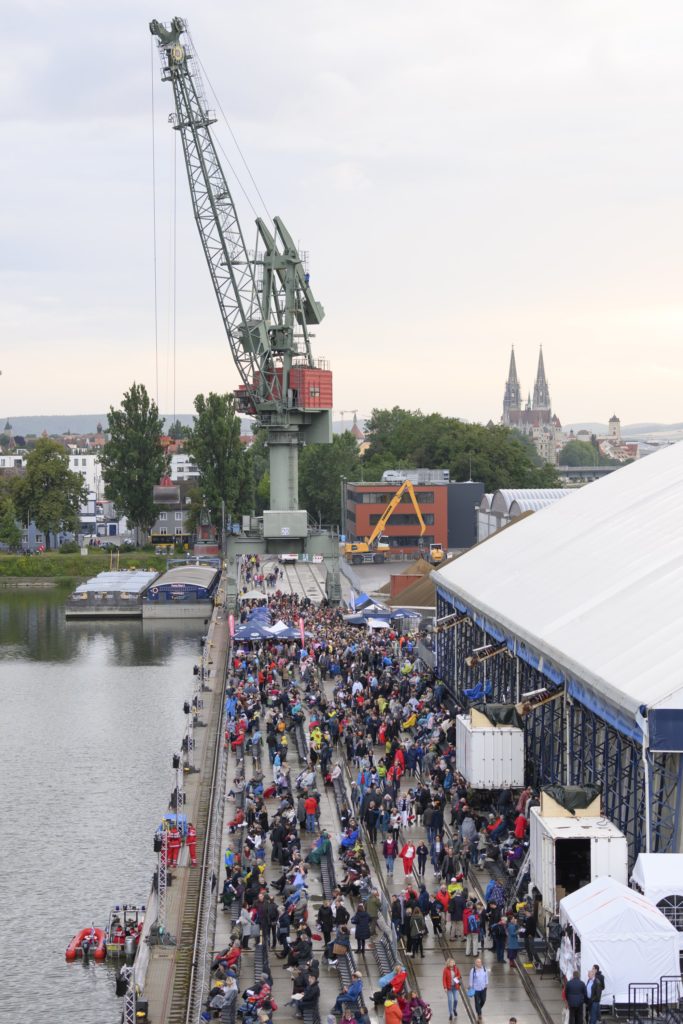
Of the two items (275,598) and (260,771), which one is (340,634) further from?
(260,771)

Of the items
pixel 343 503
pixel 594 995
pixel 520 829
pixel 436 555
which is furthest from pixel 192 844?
pixel 343 503

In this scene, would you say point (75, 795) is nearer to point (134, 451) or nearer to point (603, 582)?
point (603, 582)

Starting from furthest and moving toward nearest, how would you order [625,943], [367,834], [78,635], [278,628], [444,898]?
[78,635] < [278,628] < [367,834] < [444,898] < [625,943]

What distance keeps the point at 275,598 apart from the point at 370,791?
36.3 meters

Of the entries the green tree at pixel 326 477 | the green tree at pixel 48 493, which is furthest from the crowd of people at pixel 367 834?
the green tree at pixel 326 477

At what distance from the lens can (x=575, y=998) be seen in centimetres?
1498

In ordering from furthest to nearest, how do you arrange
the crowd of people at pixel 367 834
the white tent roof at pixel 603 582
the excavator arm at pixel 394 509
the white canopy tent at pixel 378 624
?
1. the excavator arm at pixel 394 509
2. the white canopy tent at pixel 378 624
3. the white tent roof at pixel 603 582
4. the crowd of people at pixel 367 834

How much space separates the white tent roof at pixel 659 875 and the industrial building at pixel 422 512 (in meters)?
77.3

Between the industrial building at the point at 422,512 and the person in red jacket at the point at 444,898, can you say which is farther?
the industrial building at the point at 422,512

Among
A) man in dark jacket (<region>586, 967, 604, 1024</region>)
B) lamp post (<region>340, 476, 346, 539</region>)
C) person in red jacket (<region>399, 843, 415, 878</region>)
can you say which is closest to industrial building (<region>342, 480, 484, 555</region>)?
lamp post (<region>340, 476, 346, 539</region>)

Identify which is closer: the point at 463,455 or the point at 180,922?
the point at 180,922

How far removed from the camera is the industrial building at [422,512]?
9462 cm

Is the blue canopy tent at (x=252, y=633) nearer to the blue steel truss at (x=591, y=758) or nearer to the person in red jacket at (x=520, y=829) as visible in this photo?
the blue steel truss at (x=591, y=758)

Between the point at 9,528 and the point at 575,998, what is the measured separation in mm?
93378
